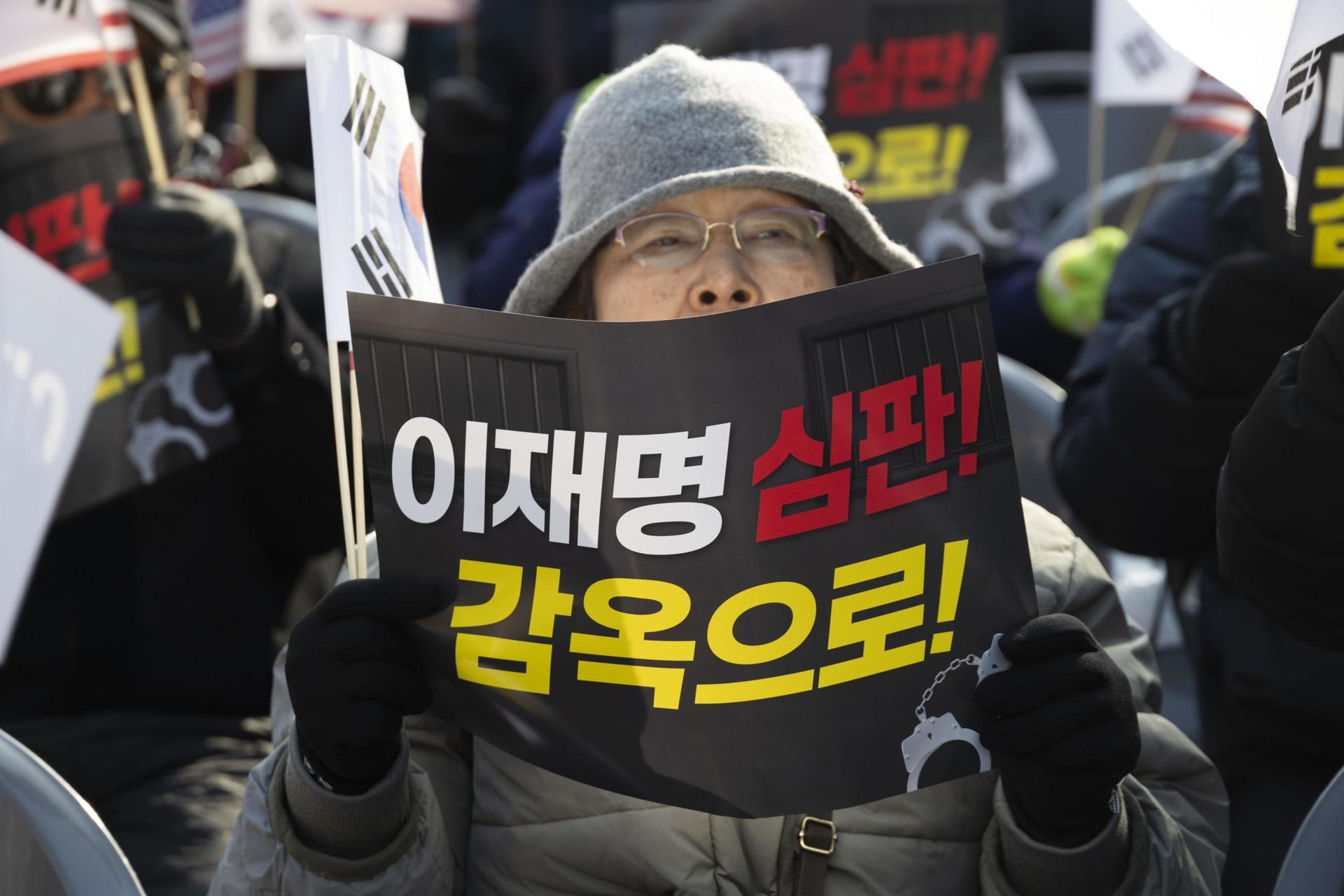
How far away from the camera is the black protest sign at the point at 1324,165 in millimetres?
1426

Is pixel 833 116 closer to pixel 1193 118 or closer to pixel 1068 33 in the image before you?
pixel 1193 118

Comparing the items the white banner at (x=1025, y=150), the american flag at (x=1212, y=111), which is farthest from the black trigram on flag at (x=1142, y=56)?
the white banner at (x=1025, y=150)

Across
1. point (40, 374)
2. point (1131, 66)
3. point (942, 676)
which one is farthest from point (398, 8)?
point (942, 676)

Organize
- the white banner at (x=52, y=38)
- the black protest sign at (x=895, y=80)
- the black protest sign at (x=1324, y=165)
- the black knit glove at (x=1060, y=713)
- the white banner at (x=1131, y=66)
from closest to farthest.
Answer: the black knit glove at (x=1060, y=713) → the black protest sign at (x=1324, y=165) → the white banner at (x=52, y=38) → the black protest sign at (x=895, y=80) → the white banner at (x=1131, y=66)

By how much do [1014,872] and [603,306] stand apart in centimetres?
74

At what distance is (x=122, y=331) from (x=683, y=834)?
4.10ft

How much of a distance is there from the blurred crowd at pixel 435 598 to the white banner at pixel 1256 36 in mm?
216

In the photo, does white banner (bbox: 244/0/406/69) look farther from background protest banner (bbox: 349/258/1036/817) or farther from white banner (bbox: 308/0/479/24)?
background protest banner (bbox: 349/258/1036/817)

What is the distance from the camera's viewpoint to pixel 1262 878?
1836 millimetres

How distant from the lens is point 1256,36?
1.31 m

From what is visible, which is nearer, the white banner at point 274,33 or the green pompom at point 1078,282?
the green pompom at point 1078,282

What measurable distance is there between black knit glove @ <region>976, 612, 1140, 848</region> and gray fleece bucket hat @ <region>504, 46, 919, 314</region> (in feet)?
1.95

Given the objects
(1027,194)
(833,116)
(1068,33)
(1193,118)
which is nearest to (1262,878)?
(833,116)

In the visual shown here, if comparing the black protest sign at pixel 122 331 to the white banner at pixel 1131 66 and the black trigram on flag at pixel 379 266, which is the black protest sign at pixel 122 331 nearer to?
the black trigram on flag at pixel 379 266
